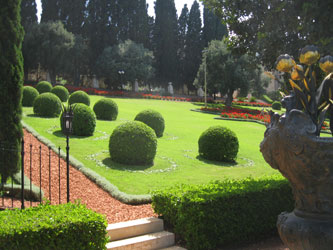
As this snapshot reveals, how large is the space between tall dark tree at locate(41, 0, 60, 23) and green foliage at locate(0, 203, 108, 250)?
4236cm

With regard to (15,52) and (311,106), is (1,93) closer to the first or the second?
(15,52)

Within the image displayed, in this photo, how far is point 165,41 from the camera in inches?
1911

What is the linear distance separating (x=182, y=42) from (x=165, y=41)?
4.88 metres

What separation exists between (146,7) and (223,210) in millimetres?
45406

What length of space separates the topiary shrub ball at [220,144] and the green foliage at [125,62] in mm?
31066

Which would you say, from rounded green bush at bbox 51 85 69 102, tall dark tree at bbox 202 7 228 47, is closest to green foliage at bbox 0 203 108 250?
rounded green bush at bbox 51 85 69 102

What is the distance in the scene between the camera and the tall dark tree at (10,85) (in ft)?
25.0

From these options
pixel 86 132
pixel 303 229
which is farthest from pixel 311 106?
pixel 86 132

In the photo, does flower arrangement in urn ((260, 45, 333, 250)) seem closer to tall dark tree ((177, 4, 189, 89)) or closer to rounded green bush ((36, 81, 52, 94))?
rounded green bush ((36, 81, 52, 94))

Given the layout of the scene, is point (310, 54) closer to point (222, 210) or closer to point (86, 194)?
point (222, 210)

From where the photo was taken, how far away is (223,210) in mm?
6047

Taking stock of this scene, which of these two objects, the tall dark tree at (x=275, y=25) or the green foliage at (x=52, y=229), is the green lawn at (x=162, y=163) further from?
the tall dark tree at (x=275, y=25)

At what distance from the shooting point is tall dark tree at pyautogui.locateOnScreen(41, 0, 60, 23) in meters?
43.0

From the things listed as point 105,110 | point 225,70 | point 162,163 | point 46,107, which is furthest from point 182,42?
point 162,163
